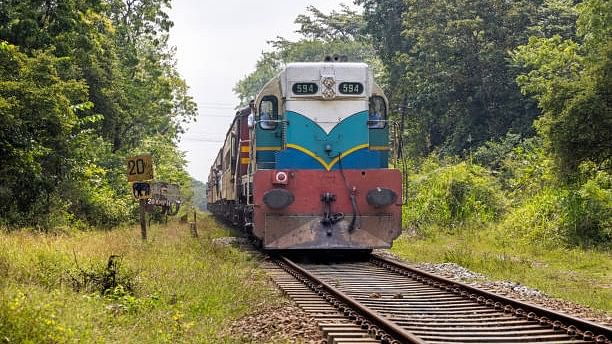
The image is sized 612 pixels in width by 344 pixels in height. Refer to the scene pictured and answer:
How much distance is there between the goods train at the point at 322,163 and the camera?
1336 cm

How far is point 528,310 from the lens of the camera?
800cm

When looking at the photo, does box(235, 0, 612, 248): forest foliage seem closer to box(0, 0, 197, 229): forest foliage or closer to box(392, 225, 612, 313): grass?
box(392, 225, 612, 313): grass

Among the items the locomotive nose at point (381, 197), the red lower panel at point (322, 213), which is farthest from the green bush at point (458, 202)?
the locomotive nose at point (381, 197)

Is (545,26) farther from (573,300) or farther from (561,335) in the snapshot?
(561,335)

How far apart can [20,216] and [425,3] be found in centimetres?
2343

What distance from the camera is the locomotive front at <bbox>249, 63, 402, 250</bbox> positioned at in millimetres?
13359

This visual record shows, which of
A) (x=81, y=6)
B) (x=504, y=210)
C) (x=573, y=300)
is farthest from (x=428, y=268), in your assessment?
(x=81, y=6)

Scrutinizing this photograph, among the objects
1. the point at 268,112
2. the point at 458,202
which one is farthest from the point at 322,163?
the point at 458,202

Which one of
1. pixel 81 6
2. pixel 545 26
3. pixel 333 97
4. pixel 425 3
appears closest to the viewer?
pixel 333 97

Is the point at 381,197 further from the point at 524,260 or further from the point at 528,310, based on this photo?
the point at 528,310

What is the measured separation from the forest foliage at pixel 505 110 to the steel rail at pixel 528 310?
6.70 metres

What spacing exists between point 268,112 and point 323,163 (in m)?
1.53

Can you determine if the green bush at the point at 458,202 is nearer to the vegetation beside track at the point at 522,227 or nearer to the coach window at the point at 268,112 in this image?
the vegetation beside track at the point at 522,227

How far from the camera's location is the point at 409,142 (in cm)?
4100
